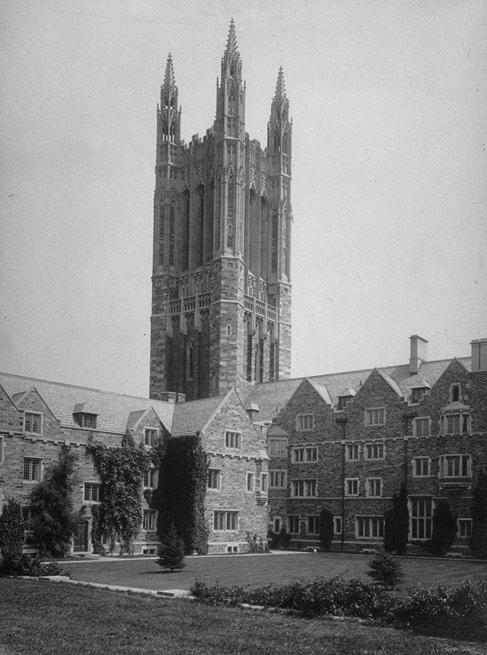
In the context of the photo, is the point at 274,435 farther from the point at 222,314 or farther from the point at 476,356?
the point at 222,314

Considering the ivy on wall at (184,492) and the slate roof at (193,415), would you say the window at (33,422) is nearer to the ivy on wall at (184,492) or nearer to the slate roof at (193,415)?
the ivy on wall at (184,492)

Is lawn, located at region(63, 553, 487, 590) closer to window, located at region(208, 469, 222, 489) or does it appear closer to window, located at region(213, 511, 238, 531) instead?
window, located at region(213, 511, 238, 531)

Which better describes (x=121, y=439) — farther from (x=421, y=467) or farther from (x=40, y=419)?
(x=421, y=467)

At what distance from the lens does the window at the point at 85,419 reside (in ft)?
150

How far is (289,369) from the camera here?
83938mm

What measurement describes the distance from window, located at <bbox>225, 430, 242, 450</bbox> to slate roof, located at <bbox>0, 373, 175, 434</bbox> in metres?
3.56

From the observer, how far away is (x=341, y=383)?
60.9 metres

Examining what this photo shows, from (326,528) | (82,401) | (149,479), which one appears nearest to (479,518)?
(326,528)

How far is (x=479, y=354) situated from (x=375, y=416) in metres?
7.58

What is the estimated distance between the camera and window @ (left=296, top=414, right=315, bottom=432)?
5859 centimetres

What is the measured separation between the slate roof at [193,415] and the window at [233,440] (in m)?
1.60

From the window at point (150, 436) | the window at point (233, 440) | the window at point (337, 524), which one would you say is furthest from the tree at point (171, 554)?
the window at point (337, 524)

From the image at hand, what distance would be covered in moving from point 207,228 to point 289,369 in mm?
15295

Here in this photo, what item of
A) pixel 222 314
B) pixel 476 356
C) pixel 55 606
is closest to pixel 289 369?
pixel 222 314
